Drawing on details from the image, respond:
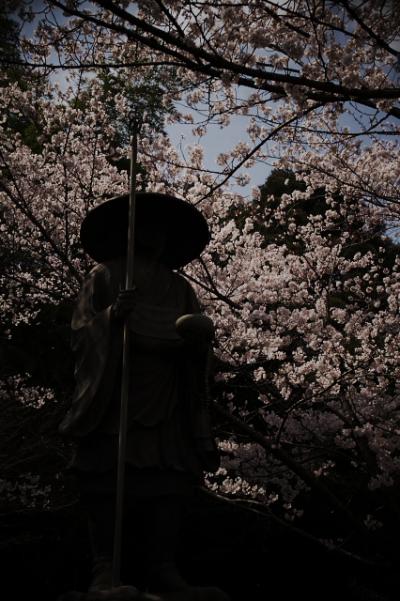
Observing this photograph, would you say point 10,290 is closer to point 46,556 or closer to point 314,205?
point 46,556

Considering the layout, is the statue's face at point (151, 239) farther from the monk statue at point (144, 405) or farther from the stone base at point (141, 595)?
the stone base at point (141, 595)

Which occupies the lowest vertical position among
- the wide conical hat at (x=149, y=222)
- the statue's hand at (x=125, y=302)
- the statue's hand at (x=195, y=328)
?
the statue's hand at (x=195, y=328)

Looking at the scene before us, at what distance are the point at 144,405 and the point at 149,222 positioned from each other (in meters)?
1.15

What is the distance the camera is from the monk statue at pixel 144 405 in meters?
3.19

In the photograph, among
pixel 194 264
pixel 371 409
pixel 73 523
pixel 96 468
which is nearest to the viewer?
pixel 96 468

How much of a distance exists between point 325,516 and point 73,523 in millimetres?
3955

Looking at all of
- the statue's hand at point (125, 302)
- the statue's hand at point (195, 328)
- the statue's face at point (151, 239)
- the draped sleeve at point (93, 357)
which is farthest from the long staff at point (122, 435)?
the statue's face at point (151, 239)

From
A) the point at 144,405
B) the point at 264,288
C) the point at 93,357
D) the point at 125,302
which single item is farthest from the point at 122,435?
the point at 264,288

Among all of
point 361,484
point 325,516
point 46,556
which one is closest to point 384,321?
point 361,484

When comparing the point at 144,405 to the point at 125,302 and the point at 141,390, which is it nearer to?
the point at 141,390

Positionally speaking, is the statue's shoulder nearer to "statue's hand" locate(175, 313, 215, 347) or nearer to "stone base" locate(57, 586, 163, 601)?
"statue's hand" locate(175, 313, 215, 347)

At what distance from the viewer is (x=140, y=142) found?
30.1ft

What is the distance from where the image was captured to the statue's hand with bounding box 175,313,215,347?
10.5 feet

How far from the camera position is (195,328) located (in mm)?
3213
